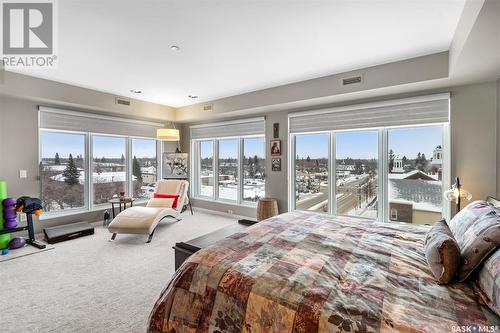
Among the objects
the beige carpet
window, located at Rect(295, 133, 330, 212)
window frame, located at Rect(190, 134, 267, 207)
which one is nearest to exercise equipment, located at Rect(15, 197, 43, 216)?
the beige carpet

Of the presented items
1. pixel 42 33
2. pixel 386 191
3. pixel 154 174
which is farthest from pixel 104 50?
pixel 386 191

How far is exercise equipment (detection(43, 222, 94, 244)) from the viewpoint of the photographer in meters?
3.72

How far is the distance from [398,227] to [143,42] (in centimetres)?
A: 343

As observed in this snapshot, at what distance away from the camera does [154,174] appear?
602cm

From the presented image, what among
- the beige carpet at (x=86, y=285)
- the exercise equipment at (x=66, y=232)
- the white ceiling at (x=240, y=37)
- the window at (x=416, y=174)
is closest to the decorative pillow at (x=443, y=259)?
the white ceiling at (x=240, y=37)

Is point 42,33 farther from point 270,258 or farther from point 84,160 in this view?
point 270,258

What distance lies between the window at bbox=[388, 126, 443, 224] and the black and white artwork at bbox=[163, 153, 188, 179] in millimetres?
4521

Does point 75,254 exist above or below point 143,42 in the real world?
below

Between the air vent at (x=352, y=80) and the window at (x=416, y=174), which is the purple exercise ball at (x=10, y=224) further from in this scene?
the window at (x=416, y=174)

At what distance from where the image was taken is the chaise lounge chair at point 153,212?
3799 millimetres

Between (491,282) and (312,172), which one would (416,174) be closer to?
(312,172)

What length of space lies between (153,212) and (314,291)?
3606 mm

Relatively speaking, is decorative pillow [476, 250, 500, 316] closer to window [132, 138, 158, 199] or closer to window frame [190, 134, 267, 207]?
window frame [190, 134, 267, 207]
